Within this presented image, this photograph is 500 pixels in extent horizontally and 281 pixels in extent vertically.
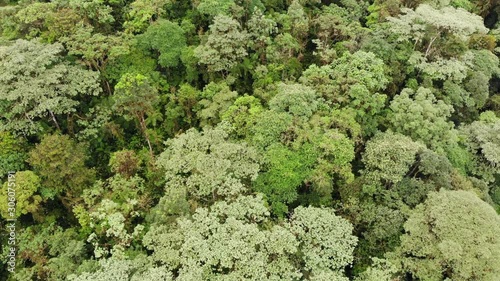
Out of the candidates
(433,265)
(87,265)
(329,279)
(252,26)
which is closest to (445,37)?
(252,26)

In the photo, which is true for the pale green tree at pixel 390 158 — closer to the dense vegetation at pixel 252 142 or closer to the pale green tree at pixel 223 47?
the dense vegetation at pixel 252 142

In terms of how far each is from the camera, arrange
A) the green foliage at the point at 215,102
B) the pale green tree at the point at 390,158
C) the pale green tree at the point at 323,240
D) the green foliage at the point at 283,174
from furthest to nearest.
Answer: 1. the green foliage at the point at 215,102
2. the pale green tree at the point at 390,158
3. the green foliage at the point at 283,174
4. the pale green tree at the point at 323,240

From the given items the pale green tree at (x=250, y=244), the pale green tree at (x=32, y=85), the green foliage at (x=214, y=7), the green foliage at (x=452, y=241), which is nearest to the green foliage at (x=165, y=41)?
the green foliage at (x=214, y=7)

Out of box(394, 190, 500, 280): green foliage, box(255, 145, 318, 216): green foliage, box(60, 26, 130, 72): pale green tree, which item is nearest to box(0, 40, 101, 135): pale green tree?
box(60, 26, 130, 72): pale green tree

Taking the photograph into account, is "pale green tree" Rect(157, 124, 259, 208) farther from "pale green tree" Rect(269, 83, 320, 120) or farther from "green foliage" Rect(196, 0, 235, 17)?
"green foliage" Rect(196, 0, 235, 17)

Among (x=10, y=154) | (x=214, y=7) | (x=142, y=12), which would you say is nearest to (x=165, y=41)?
(x=142, y=12)

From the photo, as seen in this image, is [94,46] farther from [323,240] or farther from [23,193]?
[323,240]
